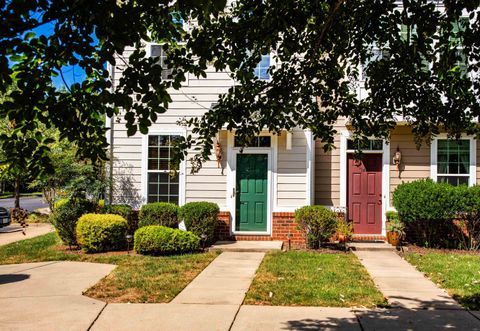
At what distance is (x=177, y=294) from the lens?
6.55 metres

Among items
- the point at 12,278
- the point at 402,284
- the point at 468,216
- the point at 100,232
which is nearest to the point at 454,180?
the point at 468,216

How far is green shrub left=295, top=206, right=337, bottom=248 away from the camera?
10.3 metres

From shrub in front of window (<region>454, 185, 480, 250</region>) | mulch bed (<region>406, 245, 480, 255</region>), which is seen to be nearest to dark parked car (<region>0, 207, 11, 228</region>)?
mulch bed (<region>406, 245, 480, 255</region>)

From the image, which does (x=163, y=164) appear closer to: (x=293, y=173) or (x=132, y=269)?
(x=293, y=173)

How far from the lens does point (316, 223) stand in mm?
10273

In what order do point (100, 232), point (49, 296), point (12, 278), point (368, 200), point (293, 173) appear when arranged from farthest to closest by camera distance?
point (368, 200) < point (293, 173) < point (100, 232) < point (12, 278) < point (49, 296)

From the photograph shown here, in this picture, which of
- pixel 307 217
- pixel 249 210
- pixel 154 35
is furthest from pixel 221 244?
pixel 154 35

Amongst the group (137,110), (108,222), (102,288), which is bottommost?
(102,288)

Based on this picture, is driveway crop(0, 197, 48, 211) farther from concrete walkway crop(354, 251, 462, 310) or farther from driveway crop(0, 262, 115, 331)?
concrete walkway crop(354, 251, 462, 310)

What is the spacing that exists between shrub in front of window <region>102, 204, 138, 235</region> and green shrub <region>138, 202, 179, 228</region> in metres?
0.32

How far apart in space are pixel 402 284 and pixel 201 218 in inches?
195

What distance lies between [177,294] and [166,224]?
477cm

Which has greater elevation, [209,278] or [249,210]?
[249,210]

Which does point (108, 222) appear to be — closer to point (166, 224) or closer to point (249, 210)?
point (166, 224)
